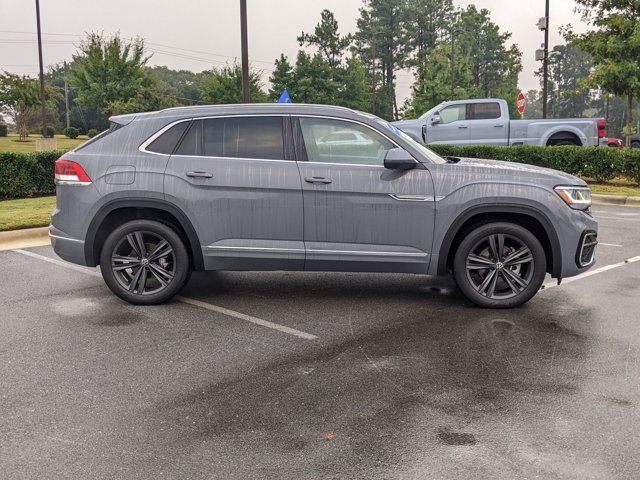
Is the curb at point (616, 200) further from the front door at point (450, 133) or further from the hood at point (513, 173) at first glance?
the hood at point (513, 173)

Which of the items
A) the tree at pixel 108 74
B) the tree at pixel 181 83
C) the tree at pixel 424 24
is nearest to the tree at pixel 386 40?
the tree at pixel 424 24

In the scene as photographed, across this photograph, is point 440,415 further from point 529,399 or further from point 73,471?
point 73,471

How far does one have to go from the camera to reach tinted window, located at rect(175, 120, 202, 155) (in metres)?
5.88

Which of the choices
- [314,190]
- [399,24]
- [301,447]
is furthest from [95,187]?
[399,24]

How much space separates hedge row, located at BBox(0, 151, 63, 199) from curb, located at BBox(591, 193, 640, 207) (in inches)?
486

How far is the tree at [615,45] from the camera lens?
66.8 ft

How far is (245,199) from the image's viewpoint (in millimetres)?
5707

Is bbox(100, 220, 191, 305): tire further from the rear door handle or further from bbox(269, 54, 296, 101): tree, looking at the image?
bbox(269, 54, 296, 101): tree

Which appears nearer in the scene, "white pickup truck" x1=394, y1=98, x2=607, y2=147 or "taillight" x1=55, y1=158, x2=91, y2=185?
"taillight" x1=55, y1=158, x2=91, y2=185

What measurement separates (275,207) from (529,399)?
283 centimetres

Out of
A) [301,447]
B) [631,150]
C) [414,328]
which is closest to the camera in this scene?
[301,447]

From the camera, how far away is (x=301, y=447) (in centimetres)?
325

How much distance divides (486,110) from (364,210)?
591 inches

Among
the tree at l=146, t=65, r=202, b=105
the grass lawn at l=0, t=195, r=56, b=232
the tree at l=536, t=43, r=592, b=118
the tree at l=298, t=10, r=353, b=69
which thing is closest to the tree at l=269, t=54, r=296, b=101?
the tree at l=298, t=10, r=353, b=69
